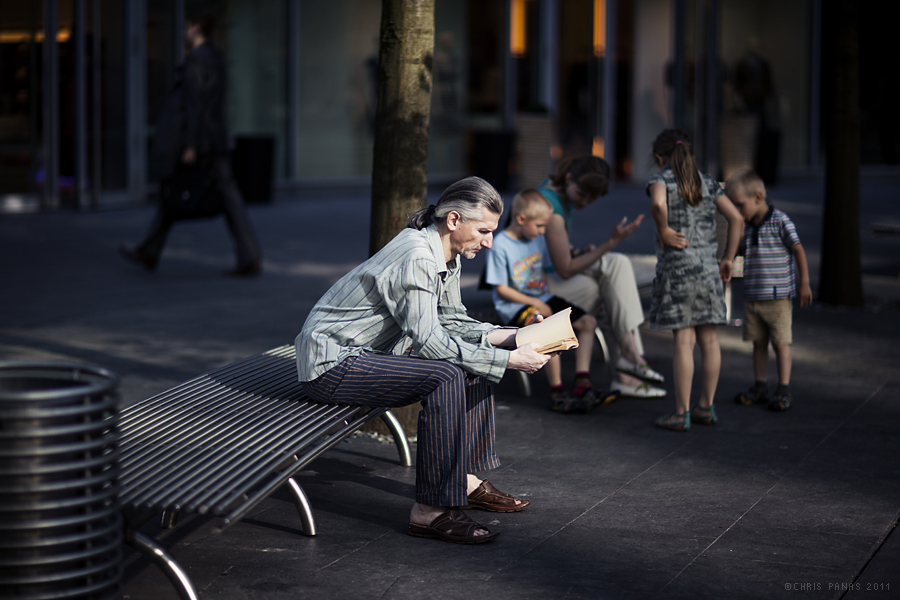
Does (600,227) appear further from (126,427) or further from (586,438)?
(126,427)

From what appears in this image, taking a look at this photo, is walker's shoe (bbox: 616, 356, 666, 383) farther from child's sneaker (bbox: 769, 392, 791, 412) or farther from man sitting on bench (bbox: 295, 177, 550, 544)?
man sitting on bench (bbox: 295, 177, 550, 544)

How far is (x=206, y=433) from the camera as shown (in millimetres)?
3730

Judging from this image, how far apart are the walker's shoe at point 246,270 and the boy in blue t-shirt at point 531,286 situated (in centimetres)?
458

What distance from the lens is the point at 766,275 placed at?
6051 millimetres

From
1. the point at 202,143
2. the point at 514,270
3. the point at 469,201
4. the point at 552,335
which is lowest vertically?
the point at 552,335

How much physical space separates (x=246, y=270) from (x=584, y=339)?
483cm

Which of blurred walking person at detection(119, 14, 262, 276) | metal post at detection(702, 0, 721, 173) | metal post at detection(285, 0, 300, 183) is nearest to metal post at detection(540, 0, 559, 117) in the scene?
metal post at detection(702, 0, 721, 173)

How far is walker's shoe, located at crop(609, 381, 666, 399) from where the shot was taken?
6223 mm

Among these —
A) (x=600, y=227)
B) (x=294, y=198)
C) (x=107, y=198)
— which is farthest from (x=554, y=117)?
(x=107, y=198)

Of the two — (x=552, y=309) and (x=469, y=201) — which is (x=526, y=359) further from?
(x=552, y=309)

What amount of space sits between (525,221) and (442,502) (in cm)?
214

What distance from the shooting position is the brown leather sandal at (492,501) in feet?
14.4

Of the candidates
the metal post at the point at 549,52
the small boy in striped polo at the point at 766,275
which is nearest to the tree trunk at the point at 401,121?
the small boy in striped polo at the point at 766,275

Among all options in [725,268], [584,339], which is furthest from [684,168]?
[584,339]
